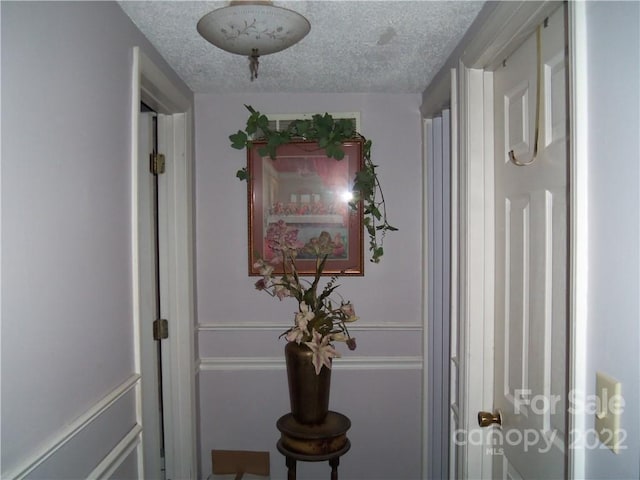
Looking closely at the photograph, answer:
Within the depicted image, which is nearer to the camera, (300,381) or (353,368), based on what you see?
(300,381)

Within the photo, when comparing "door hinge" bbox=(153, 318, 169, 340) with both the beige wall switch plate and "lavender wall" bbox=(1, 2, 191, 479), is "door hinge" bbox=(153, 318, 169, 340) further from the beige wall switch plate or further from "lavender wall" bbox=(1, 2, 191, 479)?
the beige wall switch plate

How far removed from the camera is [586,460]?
93 centimetres

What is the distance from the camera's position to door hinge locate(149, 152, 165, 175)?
91.7 inches

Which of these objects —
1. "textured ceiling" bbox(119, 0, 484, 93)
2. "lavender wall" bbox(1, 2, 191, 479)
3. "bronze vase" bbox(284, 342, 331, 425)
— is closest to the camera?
"lavender wall" bbox(1, 2, 191, 479)

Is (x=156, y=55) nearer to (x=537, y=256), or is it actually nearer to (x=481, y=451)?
(x=537, y=256)

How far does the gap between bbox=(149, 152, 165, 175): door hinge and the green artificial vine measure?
0.37 m

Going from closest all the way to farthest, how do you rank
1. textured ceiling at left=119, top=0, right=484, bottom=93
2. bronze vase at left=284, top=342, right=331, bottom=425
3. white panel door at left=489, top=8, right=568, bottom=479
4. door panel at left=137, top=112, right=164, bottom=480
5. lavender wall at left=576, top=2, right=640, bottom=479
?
1. lavender wall at left=576, top=2, right=640, bottom=479
2. white panel door at left=489, top=8, right=568, bottom=479
3. textured ceiling at left=119, top=0, right=484, bottom=93
4. bronze vase at left=284, top=342, right=331, bottom=425
5. door panel at left=137, top=112, right=164, bottom=480

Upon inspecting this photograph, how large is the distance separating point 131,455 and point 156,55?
152 cm

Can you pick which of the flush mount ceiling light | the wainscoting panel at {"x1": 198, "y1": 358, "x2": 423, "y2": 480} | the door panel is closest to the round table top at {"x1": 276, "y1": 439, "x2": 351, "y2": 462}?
the wainscoting panel at {"x1": 198, "y1": 358, "x2": 423, "y2": 480}

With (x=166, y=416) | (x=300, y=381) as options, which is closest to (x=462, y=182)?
(x=300, y=381)

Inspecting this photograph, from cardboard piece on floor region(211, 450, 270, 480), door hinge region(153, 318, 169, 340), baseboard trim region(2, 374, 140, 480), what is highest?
door hinge region(153, 318, 169, 340)

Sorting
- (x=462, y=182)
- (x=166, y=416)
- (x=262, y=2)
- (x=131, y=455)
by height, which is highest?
(x=262, y=2)

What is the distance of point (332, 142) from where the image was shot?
243 centimetres

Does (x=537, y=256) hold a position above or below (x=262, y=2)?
below
